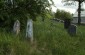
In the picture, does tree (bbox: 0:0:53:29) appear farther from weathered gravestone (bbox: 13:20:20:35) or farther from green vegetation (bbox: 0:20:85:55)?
green vegetation (bbox: 0:20:85:55)

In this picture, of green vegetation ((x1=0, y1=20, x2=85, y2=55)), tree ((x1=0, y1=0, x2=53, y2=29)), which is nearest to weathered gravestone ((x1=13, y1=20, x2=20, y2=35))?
green vegetation ((x1=0, y1=20, x2=85, y2=55))

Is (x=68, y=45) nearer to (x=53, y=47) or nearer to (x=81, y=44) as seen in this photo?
(x=53, y=47)

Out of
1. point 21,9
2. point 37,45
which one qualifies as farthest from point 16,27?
point 37,45

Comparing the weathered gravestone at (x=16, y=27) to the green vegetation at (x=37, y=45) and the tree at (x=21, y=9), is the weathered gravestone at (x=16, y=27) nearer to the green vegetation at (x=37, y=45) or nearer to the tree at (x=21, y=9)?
the green vegetation at (x=37, y=45)

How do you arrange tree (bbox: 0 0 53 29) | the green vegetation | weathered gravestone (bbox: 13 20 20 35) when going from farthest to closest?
tree (bbox: 0 0 53 29), weathered gravestone (bbox: 13 20 20 35), the green vegetation

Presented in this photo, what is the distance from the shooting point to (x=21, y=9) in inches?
413

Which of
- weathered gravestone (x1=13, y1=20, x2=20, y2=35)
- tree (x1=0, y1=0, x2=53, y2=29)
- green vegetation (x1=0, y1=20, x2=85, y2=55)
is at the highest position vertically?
tree (x1=0, y1=0, x2=53, y2=29)

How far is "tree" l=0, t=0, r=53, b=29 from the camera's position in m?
10.3

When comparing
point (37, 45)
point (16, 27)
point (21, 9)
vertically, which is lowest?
point (37, 45)

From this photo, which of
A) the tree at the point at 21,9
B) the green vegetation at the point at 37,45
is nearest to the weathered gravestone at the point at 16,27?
the green vegetation at the point at 37,45

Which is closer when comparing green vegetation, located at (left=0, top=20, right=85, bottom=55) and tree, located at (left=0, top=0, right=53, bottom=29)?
green vegetation, located at (left=0, top=20, right=85, bottom=55)

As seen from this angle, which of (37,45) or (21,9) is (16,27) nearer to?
(21,9)

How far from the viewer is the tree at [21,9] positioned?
10273mm

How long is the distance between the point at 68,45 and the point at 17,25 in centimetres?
207
